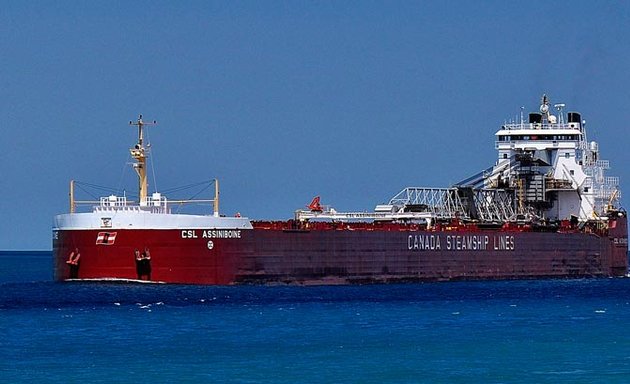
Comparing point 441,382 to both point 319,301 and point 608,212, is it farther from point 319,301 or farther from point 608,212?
point 608,212

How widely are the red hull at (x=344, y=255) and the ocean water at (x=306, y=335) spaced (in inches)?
42.6

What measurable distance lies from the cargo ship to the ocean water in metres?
1.34

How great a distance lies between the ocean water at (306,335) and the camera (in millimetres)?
39438

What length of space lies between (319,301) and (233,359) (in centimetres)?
2038

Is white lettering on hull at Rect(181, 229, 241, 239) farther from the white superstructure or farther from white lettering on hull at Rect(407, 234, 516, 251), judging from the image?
the white superstructure

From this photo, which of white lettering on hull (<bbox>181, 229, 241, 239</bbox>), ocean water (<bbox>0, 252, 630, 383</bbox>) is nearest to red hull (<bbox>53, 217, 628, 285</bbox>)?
white lettering on hull (<bbox>181, 229, 241, 239</bbox>)

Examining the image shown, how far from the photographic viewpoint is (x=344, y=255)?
240 ft

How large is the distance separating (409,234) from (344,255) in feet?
16.8

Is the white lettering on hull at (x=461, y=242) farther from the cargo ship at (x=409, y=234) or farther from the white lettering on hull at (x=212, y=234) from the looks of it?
the white lettering on hull at (x=212, y=234)

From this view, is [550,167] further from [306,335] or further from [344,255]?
[306,335]

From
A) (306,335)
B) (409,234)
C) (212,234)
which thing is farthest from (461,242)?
(306,335)

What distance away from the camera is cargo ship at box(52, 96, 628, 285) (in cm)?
6538

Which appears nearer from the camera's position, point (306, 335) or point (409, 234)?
point (306, 335)

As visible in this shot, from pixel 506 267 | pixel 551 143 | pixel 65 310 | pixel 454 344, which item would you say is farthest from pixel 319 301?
pixel 551 143
